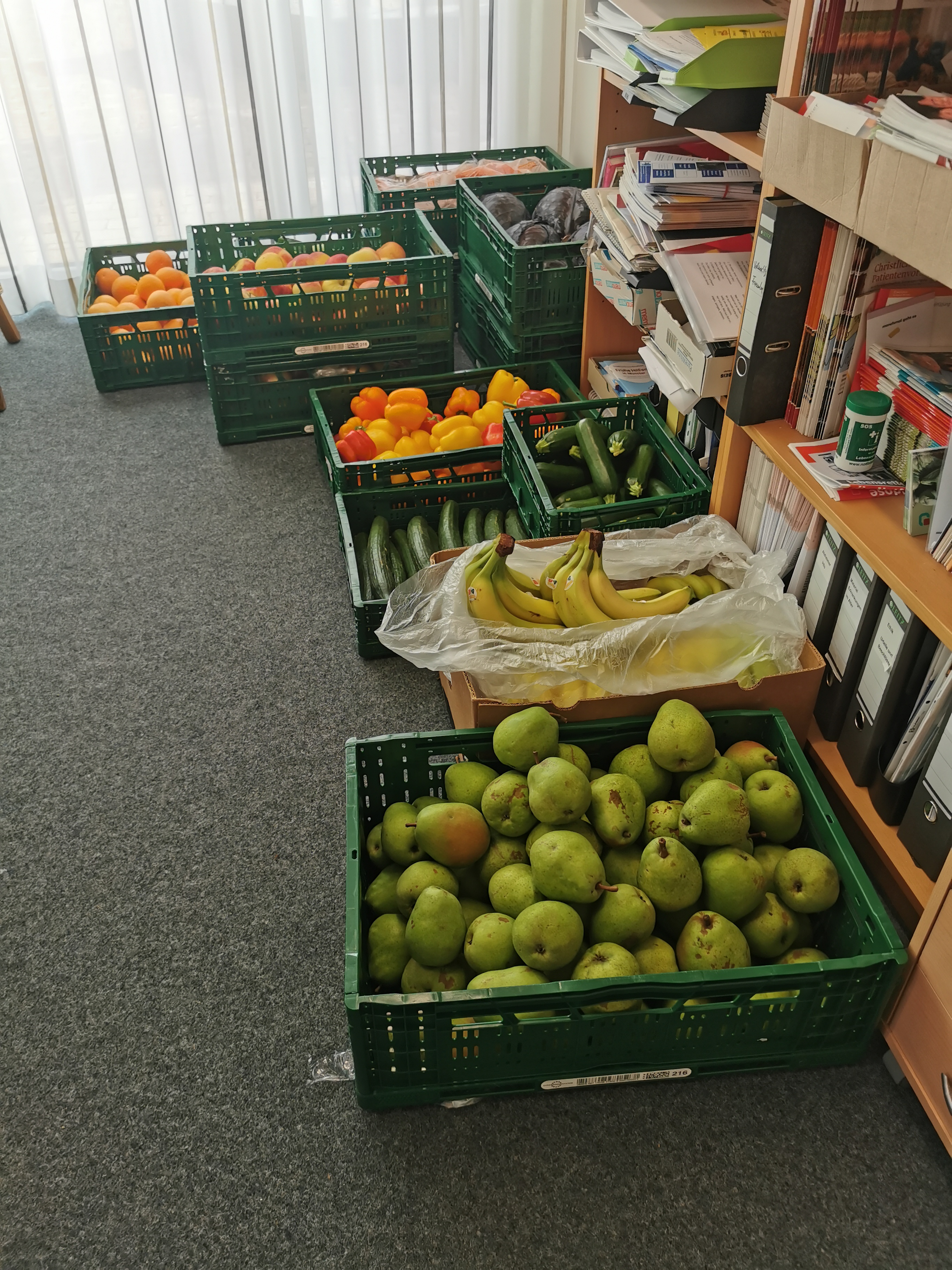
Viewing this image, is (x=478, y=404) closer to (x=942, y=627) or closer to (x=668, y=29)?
(x=668, y=29)

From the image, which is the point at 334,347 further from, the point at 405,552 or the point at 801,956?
the point at 801,956

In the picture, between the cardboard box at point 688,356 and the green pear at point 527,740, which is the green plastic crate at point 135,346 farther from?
the green pear at point 527,740

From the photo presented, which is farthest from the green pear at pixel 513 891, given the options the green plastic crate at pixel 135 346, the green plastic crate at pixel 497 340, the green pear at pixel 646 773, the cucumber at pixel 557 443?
the green plastic crate at pixel 135 346

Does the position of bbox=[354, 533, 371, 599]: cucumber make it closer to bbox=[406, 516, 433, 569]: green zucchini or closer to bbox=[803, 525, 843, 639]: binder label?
bbox=[406, 516, 433, 569]: green zucchini

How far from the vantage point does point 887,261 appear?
149cm

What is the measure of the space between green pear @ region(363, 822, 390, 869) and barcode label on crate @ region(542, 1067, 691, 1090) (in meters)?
0.37

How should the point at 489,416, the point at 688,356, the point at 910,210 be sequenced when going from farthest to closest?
the point at 489,416
the point at 688,356
the point at 910,210

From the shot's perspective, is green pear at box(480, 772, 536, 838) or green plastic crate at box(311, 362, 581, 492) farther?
green plastic crate at box(311, 362, 581, 492)

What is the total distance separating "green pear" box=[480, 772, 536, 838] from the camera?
140 centimetres

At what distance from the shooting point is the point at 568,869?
1.26 m

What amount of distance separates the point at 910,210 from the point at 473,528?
1.16m

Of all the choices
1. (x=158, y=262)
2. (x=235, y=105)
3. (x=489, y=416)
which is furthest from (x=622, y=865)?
(x=235, y=105)

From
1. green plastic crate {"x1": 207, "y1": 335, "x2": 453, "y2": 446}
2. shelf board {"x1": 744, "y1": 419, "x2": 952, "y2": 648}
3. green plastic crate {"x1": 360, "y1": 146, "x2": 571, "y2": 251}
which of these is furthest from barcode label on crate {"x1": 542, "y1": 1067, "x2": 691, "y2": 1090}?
green plastic crate {"x1": 360, "y1": 146, "x2": 571, "y2": 251}

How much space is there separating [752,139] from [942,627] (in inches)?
35.9
